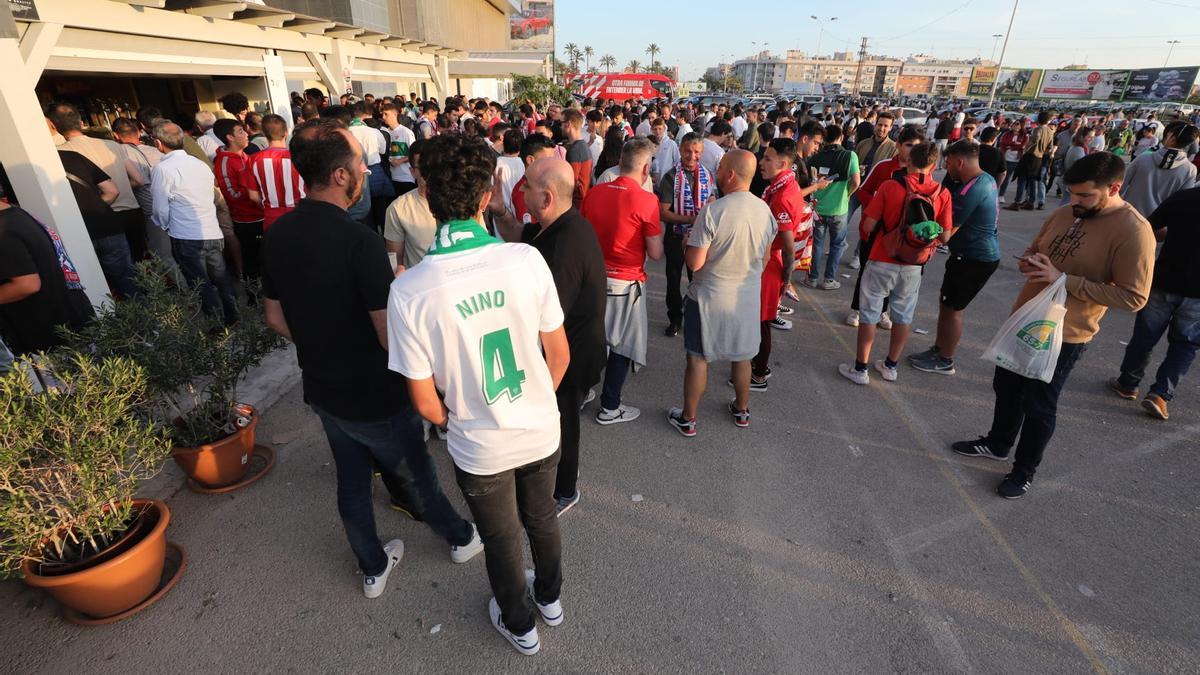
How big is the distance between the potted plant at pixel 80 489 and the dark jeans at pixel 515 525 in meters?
1.61

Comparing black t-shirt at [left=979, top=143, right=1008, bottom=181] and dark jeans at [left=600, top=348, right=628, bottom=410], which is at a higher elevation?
black t-shirt at [left=979, top=143, right=1008, bottom=181]

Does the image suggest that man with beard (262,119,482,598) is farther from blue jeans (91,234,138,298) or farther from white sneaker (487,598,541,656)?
blue jeans (91,234,138,298)

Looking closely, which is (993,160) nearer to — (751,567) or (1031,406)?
(1031,406)

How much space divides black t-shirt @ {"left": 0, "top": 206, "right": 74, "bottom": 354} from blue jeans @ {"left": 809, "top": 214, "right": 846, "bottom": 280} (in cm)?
666

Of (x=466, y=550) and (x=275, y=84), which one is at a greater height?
(x=275, y=84)

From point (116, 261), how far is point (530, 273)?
5.43 m

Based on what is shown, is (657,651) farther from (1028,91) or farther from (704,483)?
(1028,91)

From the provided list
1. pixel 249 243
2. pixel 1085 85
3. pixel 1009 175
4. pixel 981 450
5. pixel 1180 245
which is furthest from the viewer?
pixel 1085 85

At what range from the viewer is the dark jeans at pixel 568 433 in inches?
110

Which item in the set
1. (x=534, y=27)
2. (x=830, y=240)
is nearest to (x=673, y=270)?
(x=830, y=240)

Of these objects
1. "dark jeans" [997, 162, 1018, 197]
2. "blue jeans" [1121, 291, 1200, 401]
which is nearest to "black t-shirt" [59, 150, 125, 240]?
"blue jeans" [1121, 291, 1200, 401]

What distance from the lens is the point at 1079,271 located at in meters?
3.06

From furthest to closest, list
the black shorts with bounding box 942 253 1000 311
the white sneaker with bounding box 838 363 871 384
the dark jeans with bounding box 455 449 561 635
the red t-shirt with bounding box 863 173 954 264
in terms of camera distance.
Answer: the white sneaker with bounding box 838 363 871 384 < the black shorts with bounding box 942 253 1000 311 < the red t-shirt with bounding box 863 173 954 264 < the dark jeans with bounding box 455 449 561 635

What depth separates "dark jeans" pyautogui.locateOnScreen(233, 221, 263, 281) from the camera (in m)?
5.79
